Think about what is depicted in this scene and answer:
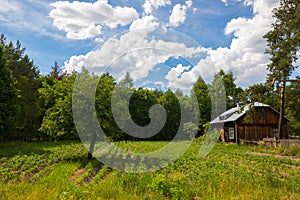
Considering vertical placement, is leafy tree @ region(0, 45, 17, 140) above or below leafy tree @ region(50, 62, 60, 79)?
below

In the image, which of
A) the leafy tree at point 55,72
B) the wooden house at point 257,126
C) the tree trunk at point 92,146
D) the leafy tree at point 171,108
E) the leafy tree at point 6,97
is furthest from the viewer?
the leafy tree at point 55,72

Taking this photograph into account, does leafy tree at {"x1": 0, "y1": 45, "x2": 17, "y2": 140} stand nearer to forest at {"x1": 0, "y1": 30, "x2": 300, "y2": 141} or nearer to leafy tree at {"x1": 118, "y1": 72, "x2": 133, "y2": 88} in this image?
forest at {"x1": 0, "y1": 30, "x2": 300, "y2": 141}

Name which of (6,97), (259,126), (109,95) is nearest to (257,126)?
(259,126)

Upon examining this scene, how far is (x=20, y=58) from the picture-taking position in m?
35.0

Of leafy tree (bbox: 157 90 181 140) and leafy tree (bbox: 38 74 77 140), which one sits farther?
leafy tree (bbox: 38 74 77 140)

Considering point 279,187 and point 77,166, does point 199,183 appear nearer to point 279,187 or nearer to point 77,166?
point 279,187

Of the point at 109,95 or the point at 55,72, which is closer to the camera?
the point at 109,95

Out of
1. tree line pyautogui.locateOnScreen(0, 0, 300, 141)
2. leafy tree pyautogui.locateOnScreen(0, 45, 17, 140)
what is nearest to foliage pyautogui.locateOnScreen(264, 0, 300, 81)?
tree line pyautogui.locateOnScreen(0, 0, 300, 141)

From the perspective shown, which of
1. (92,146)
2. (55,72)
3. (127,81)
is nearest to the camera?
(127,81)

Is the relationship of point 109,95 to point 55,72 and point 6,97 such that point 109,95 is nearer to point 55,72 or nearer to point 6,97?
point 6,97

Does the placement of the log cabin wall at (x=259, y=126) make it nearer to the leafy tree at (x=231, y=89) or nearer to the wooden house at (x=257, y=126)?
the wooden house at (x=257, y=126)

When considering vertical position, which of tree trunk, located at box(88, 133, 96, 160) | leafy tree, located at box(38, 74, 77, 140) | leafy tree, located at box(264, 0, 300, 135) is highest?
leafy tree, located at box(264, 0, 300, 135)

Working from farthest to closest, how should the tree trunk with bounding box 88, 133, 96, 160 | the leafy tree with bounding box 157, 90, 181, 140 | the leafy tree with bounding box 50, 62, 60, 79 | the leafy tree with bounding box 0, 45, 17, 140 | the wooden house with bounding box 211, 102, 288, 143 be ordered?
the leafy tree with bounding box 50, 62, 60, 79 → the wooden house with bounding box 211, 102, 288, 143 → the leafy tree with bounding box 0, 45, 17, 140 → the tree trunk with bounding box 88, 133, 96, 160 → the leafy tree with bounding box 157, 90, 181, 140

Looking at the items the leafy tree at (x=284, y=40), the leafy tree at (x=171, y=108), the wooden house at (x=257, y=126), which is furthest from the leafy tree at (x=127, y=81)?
the wooden house at (x=257, y=126)
